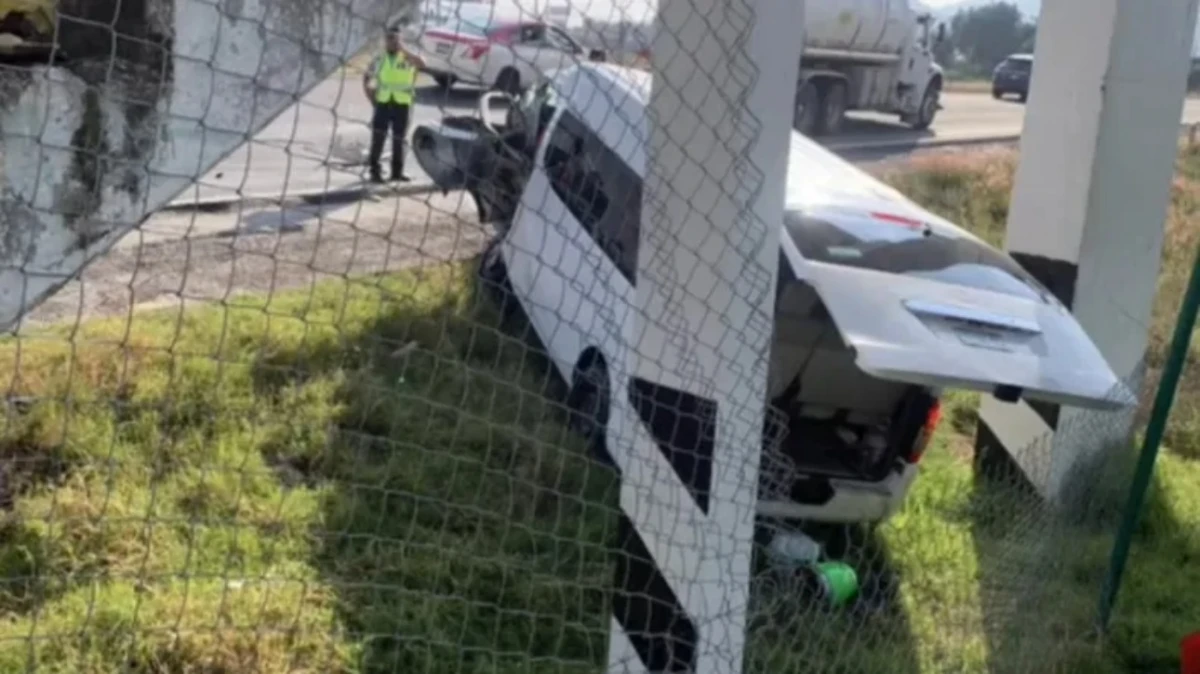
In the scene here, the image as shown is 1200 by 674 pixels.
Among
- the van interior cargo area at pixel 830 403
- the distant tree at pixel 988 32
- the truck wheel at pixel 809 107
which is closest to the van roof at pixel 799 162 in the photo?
the van interior cargo area at pixel 830 403

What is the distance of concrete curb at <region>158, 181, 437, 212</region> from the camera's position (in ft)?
8.05

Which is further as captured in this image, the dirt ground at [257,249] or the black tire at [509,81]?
the black tire at [509,81]

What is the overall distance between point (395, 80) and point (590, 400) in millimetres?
3567

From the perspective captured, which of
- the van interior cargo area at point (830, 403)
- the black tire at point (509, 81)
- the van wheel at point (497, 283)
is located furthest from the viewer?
the van interior cargo area at point (830, 403)

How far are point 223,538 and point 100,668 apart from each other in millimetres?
667

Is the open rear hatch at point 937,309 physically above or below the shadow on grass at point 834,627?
above

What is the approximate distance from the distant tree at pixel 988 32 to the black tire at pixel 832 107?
111 feet

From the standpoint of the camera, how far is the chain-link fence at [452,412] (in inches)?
62.1

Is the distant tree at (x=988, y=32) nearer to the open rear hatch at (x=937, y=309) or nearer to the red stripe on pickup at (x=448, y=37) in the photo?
the open rear hatch at (x=937, y=309)

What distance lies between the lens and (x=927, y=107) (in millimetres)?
27797

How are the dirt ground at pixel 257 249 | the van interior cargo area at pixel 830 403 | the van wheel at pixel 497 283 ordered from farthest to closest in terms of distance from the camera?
the van interior cargo area at pixel 830 403
the van wheel at pixel 497 283
the dirt ground at pixel 257 249

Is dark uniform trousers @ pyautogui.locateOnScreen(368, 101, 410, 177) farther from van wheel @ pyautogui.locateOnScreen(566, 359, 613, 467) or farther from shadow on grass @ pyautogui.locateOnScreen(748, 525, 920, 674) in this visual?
van wheel @ pyautogui.locateOnScreen(566, 359, 613, 467)

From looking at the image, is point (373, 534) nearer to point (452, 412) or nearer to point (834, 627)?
point (452, 412)

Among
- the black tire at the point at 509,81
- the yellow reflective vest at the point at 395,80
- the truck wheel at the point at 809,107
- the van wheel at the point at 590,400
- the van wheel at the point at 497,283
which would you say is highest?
the truck wheel at the point at 809,107
